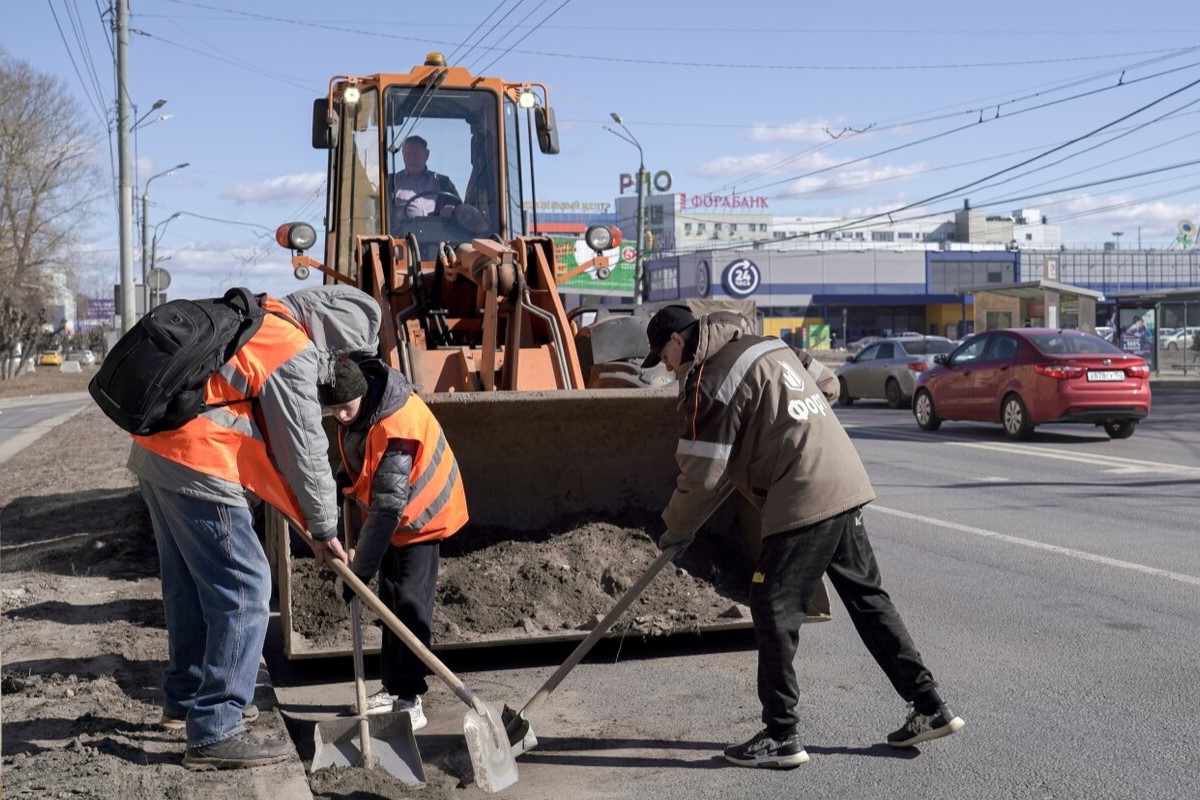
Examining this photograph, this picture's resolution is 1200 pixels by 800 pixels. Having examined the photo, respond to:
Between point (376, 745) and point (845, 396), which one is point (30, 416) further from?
point (376, 745)

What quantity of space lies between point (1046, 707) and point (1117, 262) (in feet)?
289

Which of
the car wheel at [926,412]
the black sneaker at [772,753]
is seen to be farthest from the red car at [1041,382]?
the black sneaker at [772,753]

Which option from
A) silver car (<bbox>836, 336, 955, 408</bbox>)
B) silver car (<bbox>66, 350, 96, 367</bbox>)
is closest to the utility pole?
silver car (<bbox>836, 336, 955, 408</bbox>)

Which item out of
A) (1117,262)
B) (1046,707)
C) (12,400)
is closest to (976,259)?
(1117,262)

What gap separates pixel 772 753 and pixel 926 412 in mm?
15526

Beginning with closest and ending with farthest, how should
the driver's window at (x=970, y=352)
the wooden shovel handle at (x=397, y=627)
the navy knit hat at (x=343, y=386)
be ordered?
the wooden shovel handle at (x=397, y=627) → the navy knit hat at (x=343, y=386) → the driver's window at (x=970, y=352)

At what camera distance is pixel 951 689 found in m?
5.81

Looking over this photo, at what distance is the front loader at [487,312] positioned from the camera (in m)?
7.45

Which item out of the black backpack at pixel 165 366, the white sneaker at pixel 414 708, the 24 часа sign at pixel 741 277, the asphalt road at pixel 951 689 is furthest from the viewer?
the 24 часа sign at pixel 741 277

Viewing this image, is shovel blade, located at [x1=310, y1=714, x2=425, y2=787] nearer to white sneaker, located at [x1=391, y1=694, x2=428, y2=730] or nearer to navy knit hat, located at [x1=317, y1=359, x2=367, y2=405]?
white sneaker, located at [x1=391, y1=694, x2=428, y2=730]

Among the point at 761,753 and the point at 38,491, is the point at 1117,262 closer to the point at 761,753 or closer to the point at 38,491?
the point at 38,491

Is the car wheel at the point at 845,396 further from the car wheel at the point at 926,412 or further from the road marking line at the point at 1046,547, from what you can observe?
the road marking line at the point at 1046,547

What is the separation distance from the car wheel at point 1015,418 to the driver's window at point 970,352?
1067 millimetres

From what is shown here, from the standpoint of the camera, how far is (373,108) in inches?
394
